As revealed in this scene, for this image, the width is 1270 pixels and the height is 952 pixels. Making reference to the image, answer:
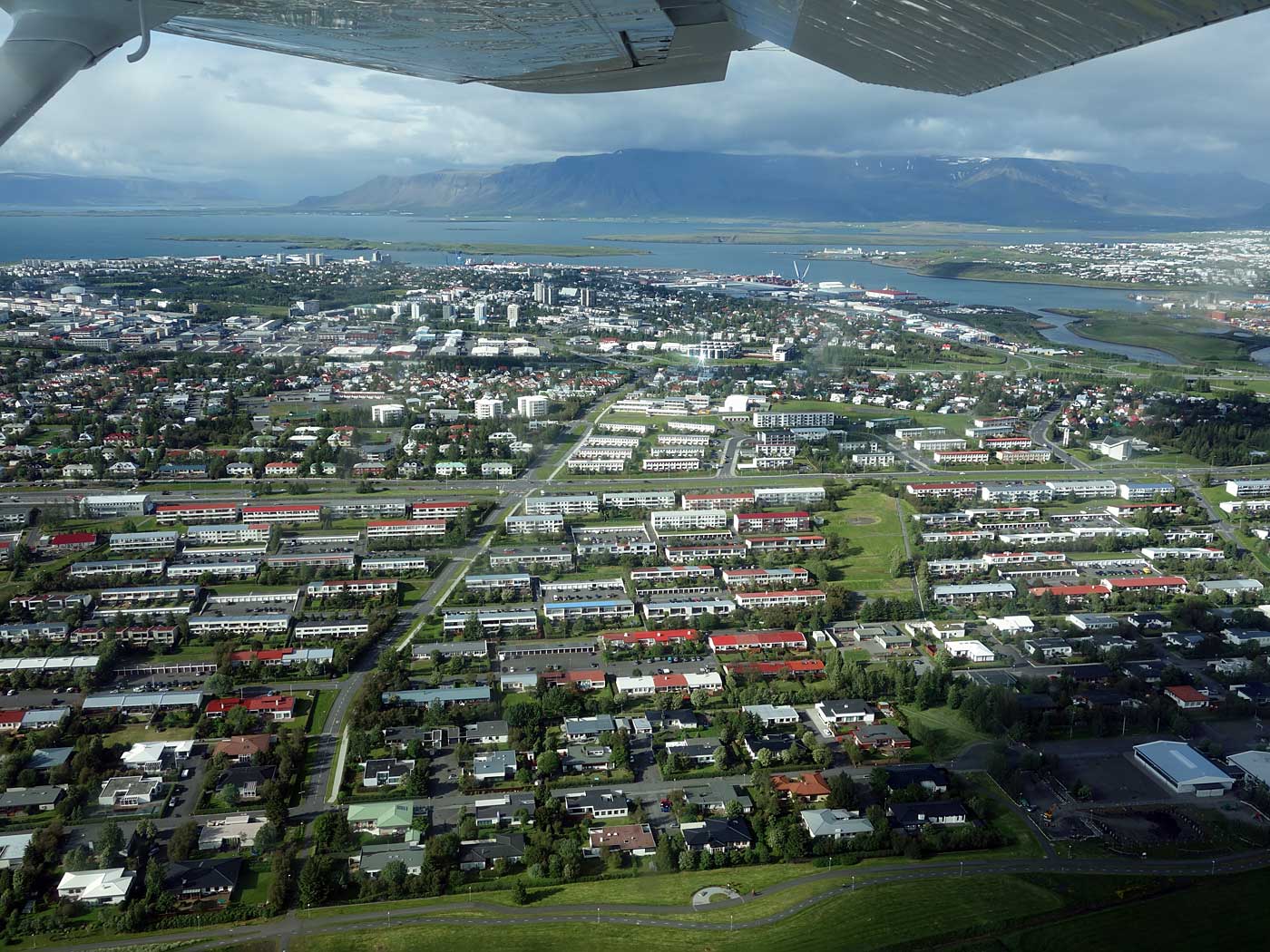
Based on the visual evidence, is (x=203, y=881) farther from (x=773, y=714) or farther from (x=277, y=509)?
(x=277, y=509)

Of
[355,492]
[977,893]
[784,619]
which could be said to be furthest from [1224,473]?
[355,492]

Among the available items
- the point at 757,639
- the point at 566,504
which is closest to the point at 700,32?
the point at 757,639

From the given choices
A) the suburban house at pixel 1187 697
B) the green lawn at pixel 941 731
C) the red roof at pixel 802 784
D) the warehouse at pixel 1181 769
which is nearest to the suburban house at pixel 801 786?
the red roof at pixel 802 784

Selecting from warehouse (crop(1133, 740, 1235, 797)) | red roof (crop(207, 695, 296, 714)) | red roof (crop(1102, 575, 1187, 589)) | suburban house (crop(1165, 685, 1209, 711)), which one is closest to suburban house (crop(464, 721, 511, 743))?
red roof (crop(207, 695, 296, 714))

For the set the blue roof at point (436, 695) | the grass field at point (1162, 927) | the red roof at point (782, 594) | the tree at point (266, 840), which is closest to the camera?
the grass field at point (1162, 927)

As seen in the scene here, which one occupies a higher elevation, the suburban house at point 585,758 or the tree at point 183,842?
the suburban house at point 585,758

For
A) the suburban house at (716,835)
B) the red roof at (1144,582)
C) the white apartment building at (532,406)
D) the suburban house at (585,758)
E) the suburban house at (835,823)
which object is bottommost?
the suburban house at (585,758)

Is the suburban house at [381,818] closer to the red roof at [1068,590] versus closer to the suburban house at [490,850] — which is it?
the suburban house at [490,850]

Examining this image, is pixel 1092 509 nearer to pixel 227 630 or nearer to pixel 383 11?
pixel 227 630
